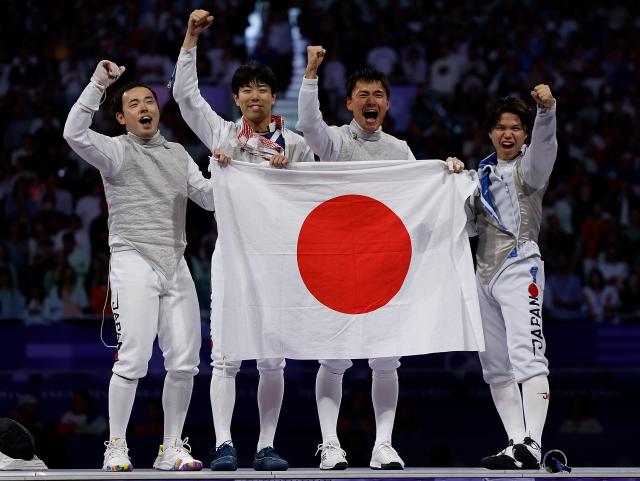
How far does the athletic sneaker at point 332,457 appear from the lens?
18.8 ft

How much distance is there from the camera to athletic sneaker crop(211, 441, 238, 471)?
550cm

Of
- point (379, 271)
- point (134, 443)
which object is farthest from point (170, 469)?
point (134, 443)

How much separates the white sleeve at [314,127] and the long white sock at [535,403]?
1.71m

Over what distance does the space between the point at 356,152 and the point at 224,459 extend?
1924mm

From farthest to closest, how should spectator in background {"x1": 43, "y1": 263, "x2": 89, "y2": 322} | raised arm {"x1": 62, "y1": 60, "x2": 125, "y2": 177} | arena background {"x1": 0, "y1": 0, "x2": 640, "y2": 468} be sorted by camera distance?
1. spectator in background {"x1": 43, "y1": 263, "x2": 89, "y2": 322}
2. arena background {"x1": 0, "y1": 0, "x2": 640, "y2": 468}
3. raised arm {"x1": 62, "y1": 60, "x2": 125, "y2": 177}

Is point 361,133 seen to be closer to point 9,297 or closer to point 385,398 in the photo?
point 385,398

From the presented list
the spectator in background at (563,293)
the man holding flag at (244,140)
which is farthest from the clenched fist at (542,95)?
the spectator in background at (563,293)

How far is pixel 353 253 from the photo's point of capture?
238 inches

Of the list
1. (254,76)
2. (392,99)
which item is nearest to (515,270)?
(254,76)

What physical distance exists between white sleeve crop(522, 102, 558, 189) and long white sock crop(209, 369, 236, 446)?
199 cm

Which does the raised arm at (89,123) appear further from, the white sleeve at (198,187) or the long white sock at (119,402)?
the long white sock at (119,402)

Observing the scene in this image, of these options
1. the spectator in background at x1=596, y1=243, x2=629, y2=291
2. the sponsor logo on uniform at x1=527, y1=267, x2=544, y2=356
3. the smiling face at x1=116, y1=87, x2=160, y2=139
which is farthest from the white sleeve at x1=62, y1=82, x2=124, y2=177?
the spectator in background at x1=596, y1=243, x2=629, y2=291

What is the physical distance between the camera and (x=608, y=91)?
46.2 ft

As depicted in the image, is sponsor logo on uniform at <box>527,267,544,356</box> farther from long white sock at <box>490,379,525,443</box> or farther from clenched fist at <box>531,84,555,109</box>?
clenched fist at <box>531,84,555,109</box>
